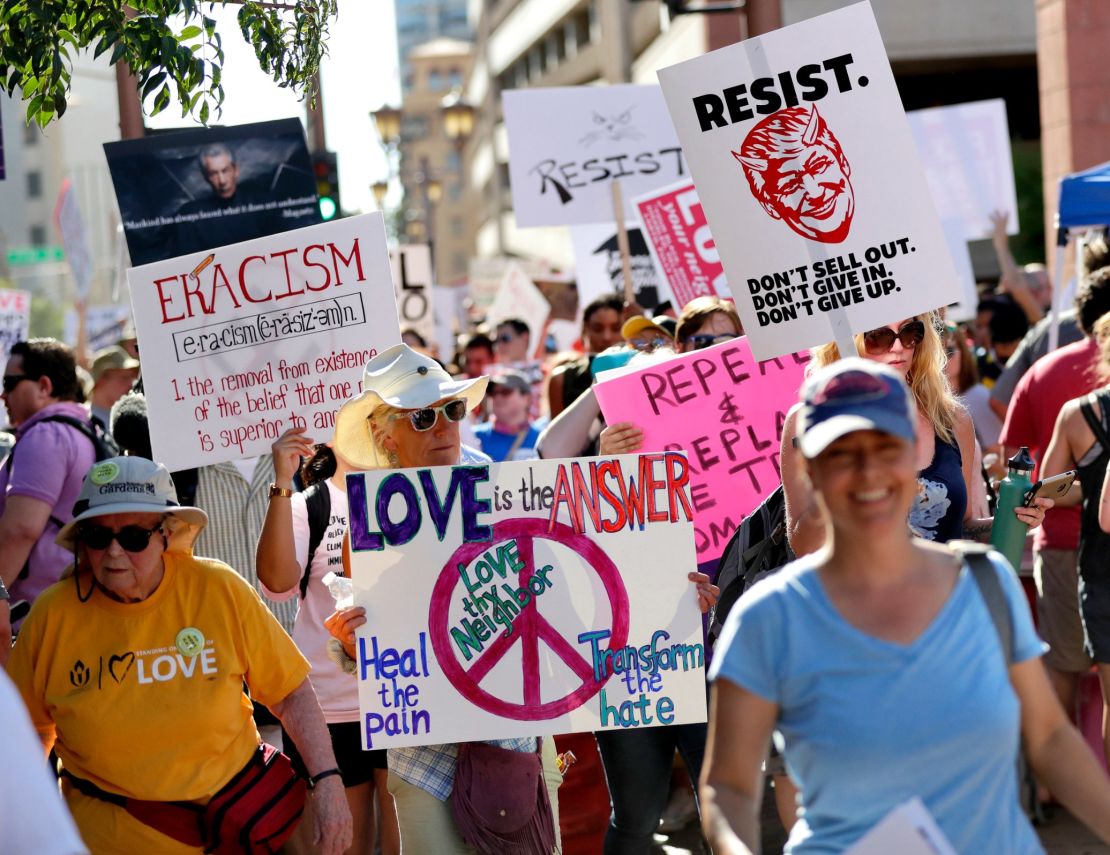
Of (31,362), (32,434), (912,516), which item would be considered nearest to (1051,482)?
(912,516)

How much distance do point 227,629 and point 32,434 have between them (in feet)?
7.81

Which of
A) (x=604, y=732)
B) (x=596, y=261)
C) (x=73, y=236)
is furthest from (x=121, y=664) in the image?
(x=73, y=236)

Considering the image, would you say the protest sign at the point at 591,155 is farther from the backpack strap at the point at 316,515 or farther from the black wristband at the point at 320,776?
the black wristband at the point at 320,776

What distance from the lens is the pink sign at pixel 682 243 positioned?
30.9 feet

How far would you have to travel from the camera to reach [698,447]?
5555 mm

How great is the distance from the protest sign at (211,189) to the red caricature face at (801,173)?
2145mm

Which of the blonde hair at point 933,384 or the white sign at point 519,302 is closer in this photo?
the blonde hair at point 933,384

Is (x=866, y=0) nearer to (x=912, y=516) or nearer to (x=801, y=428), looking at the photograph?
(x=912, y=516)

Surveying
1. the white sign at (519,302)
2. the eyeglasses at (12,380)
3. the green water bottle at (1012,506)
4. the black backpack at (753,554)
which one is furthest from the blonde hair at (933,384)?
the white sign at (519,302)

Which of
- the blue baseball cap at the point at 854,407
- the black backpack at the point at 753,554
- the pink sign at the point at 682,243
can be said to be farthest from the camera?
the pink sign at the point at 682,243

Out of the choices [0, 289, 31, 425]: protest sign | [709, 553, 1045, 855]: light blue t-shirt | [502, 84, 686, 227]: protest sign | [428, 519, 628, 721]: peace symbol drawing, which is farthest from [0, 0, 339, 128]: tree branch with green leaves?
[502, 84, 686, 227]: protest sign

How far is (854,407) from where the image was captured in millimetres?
2770

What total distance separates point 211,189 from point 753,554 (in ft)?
9.56

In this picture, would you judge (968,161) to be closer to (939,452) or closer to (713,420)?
(713,420)
